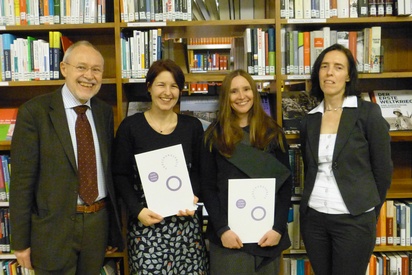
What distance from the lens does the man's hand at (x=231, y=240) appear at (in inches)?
70.7

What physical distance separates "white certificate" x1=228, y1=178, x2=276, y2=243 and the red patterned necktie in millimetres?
700

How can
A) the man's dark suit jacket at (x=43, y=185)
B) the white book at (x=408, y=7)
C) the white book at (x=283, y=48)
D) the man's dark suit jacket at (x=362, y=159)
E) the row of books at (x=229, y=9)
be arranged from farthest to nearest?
the row of books at (x=229, y=9) → the white book at (x=283, y=48) → the white book at (x=408, y=7) → the man's dark suit jacket at (x=362, y=159) → the man's dark suit jacket at (x=43, y=185)

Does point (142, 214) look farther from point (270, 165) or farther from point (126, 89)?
point (126, 89)

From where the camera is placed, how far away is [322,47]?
2.38 m

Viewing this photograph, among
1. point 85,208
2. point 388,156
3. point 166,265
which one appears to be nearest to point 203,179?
point 166,265

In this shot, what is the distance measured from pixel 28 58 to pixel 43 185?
1079 mm

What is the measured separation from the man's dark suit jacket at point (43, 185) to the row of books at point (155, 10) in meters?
0.94

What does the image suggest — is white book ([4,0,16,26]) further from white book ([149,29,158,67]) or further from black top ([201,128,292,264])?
black top ([201,128,292,264])

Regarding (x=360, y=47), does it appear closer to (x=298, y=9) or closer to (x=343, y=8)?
(x=343, y=8)

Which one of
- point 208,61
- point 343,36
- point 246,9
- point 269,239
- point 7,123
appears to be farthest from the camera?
point 208,61

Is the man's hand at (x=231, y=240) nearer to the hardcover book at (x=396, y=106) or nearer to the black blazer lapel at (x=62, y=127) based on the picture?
the black blazer lapel at (x=62, y=127)

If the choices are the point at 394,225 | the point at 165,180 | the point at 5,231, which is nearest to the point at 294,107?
the point at 394,225

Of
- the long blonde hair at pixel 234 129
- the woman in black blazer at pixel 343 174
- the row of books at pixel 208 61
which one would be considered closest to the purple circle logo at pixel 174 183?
the long blonde hair at pixel 234 129

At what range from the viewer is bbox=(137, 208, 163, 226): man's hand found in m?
1.78
